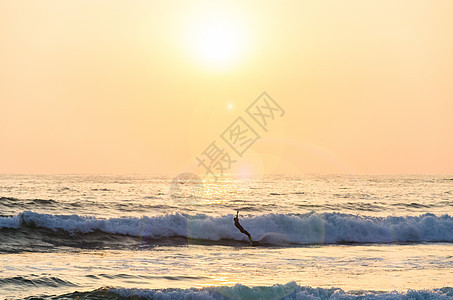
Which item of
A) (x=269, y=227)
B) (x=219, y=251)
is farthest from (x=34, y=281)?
(x=269, y=227)

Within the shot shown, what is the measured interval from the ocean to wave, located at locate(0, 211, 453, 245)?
0.23ft

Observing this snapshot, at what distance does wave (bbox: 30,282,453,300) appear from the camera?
14.0 meters

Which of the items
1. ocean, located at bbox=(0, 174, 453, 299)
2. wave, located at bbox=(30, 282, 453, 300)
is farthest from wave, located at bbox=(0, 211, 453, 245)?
wave, located at bbox=(30, 282, 453, 300)

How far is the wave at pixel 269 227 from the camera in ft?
99.9

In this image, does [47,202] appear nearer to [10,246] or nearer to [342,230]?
[10,246]

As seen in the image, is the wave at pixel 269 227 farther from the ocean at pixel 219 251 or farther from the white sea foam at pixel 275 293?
the white sea foam at pixel 275 293

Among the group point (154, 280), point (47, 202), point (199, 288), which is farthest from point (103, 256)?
point (47, 202)

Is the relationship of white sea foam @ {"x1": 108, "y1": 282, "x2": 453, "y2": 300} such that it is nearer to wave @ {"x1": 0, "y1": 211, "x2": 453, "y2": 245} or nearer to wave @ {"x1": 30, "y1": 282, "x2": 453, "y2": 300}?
wave @ {"x1": 30, "y1": 282, "x2": 453, "y2": 300}

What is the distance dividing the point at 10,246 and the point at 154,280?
11393 mm

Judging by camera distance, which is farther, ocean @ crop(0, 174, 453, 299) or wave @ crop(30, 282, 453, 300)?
ocean @ crop(0, 174, 453, 299)

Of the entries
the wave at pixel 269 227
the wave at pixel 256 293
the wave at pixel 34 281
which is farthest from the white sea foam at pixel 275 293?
the wave at pixel 269 227

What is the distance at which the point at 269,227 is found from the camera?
111ft

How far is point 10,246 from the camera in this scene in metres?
24.6

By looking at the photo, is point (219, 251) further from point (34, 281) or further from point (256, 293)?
point (256, 293)
